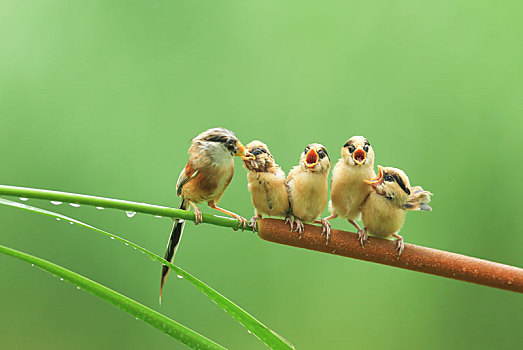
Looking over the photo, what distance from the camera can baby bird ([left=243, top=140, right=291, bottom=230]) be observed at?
1018mm

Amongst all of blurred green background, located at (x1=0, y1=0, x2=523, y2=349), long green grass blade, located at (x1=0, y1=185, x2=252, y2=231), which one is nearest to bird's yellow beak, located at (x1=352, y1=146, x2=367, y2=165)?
long green grass blade, located at (x1=0, y1=185, x2=252, y2=231)

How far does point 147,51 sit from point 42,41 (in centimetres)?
46

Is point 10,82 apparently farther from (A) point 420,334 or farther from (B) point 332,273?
(A) point 420,334

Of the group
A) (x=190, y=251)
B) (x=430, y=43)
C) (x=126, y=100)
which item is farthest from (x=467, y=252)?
(x=126, y=100)

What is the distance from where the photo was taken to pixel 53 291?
7.33ft

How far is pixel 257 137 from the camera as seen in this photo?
7.74 ft

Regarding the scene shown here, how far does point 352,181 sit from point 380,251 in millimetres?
212

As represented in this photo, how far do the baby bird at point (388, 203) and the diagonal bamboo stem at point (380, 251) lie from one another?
0.08 metres

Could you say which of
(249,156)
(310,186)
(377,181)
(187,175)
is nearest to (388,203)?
→ (377,181)

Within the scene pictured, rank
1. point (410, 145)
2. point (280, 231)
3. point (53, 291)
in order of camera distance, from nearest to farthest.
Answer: point (280, 231) → point (53, 291) → point (410, 145)

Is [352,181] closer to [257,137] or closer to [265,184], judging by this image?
[265,184]

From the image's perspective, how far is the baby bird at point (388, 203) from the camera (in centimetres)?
97

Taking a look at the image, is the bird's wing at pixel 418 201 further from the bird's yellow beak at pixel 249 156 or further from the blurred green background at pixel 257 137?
the blurred green background at pixel 257 137

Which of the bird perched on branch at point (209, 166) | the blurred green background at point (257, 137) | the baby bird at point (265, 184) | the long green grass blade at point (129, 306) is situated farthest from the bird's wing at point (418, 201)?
the blurred green background at point (257, 137)
